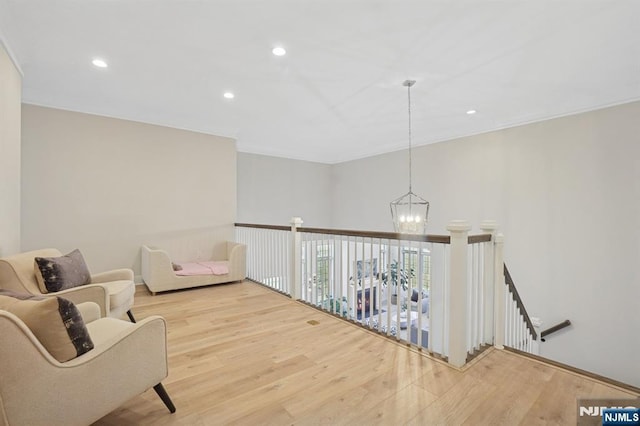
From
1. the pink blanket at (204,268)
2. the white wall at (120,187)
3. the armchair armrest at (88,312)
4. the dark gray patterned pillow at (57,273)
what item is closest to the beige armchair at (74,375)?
the armchair armrest at (88,312)

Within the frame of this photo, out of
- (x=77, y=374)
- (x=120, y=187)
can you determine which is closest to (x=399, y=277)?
(x=77, y=374)

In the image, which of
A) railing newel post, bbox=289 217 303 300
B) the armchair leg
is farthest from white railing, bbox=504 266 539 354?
the armchair leg

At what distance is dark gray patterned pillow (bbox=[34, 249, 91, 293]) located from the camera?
2.32 meters

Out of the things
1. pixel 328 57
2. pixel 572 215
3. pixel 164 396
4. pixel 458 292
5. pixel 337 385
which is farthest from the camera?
pixel 572 215

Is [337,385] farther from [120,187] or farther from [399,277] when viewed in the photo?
[120,187]

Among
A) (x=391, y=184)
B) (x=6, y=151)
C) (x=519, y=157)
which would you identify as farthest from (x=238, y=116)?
(x=519, y=157)

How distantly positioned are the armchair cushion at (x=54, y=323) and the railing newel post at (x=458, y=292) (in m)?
2.27

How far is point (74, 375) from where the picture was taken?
4.06 ft

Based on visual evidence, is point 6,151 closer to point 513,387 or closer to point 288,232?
point 288,232

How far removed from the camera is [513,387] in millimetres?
1868

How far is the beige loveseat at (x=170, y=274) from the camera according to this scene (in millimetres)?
3920

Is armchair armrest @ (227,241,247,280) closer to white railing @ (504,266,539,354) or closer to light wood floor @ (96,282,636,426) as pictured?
light wood floor @ (96,282,636,426)

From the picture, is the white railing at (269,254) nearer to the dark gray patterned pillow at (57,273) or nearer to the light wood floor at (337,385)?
the light wood floor at (337,385)

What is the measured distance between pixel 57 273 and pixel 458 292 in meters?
3.27
